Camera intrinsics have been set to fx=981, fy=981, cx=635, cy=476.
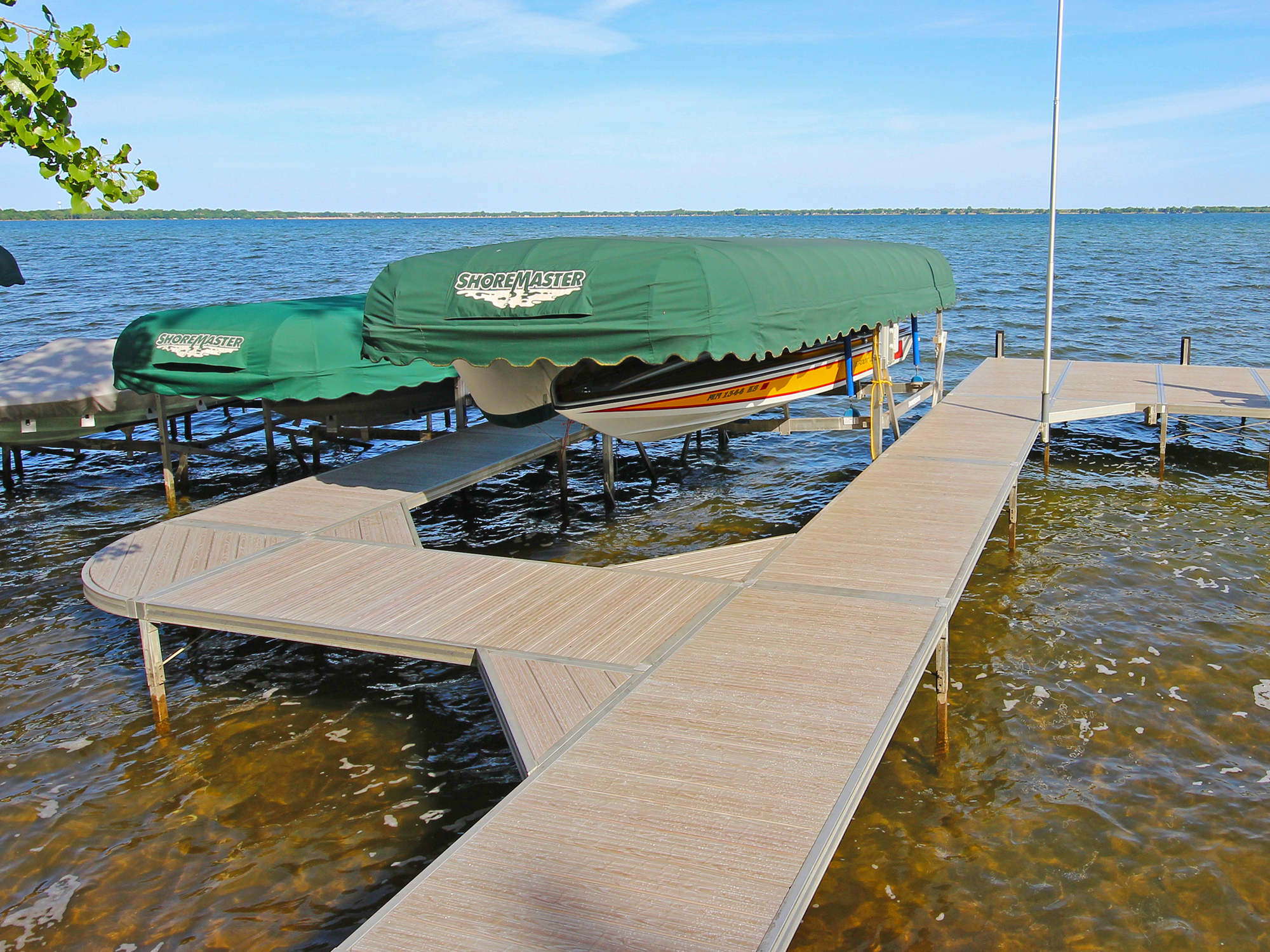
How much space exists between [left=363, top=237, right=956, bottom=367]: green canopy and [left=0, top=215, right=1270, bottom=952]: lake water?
269 cm

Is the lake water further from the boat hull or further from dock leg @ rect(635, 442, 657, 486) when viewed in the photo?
the boat hull

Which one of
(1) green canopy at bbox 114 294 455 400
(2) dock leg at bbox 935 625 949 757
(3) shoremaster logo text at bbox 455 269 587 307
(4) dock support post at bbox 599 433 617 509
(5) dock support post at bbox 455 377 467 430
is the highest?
(3) shoremaster logo text at bbox 455 269 587 307

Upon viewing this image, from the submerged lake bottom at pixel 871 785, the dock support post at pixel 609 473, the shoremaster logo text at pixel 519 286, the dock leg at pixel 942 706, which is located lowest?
the submerged lake bottom at pixel 871 785

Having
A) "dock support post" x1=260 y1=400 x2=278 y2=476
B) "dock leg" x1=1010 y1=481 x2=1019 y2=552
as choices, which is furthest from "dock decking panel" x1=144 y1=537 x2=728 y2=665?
"dock support post" x1=260 y1=400 x2=278 y2=476

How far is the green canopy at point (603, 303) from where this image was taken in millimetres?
7270

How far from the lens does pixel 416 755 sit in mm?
6656

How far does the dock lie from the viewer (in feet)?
12.0

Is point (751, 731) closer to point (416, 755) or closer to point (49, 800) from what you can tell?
point (416, 755)

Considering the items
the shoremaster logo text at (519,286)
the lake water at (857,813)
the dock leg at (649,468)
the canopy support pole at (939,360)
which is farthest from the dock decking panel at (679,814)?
the canopy support pole at (939,360)

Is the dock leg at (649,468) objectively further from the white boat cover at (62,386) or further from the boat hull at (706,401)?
the white boat cover at (62,386)

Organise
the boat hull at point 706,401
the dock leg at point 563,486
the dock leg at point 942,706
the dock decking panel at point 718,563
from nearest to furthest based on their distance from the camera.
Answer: the dock leg at point 942,706, the dock decking panel at point 718,563, the boat hull at point 706,401, the dock leg at point 563,486

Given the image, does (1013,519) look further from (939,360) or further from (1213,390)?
(1213,390)

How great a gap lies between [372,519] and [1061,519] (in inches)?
317

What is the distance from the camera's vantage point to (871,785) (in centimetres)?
614
